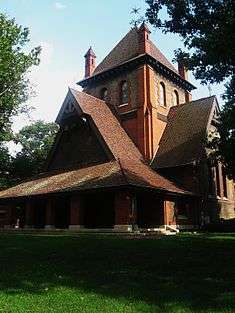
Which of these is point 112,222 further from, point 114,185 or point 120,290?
point 120,290

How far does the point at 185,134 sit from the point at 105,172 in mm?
9564

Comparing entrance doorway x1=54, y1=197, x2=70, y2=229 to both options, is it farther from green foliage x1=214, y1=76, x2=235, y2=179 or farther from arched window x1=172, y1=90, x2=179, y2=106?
arched window x1=172, y1=90, x2=179, y2=106

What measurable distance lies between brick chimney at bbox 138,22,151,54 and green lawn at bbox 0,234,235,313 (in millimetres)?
23315

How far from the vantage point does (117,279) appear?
896 centimetres

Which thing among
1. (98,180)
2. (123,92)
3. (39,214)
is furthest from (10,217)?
(123,92)

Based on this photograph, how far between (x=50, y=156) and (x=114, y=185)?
12.3 meters

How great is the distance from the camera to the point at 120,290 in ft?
26.2

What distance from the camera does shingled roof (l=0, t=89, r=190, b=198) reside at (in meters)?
24.2

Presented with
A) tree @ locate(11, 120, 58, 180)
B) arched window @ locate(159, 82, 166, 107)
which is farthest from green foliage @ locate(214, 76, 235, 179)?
tree @ locate(11, 120, 58, 180)

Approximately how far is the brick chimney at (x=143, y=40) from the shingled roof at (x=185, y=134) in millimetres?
6013

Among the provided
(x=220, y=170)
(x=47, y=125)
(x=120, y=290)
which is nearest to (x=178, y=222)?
(x=220, y=170)

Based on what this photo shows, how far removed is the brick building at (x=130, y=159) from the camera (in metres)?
25.5

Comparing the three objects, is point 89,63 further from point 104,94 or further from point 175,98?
point 175,98

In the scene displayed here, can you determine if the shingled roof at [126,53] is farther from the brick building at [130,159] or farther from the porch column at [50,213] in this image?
the porch column at [50,213]
